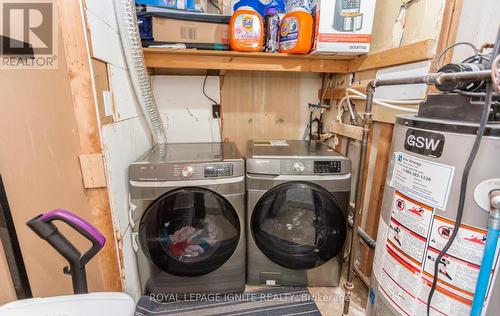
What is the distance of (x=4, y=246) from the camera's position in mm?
1023

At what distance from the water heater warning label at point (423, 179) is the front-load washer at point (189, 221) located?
0.76 m

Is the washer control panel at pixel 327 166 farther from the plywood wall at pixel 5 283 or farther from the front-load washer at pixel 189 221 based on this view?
the plywood wall at pixel 5 283

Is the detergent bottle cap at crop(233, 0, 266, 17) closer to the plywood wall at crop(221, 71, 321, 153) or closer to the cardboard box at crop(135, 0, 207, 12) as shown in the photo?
the cardboard box at crop(135, 0, 207, 12)

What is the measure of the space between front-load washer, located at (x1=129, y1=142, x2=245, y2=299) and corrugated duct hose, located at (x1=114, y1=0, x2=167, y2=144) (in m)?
0.30

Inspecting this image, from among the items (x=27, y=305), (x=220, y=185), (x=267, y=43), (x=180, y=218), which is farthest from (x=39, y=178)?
(x=267, y=43)

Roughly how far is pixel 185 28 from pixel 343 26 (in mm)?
945

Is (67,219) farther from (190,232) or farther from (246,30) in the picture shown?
(246,30)

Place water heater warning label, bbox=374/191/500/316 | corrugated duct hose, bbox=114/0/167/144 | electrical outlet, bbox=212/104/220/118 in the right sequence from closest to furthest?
water heater warning label, bbox=374/191/500/316 → corrugated duct hose, bbox=114/0/167/144 → electrical outlet, bbox=212/104/220/118

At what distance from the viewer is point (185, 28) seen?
1510 mm

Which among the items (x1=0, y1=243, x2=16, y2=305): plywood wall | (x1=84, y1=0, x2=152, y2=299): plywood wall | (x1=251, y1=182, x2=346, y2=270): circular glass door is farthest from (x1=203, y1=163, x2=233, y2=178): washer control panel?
(x1=0, y1=243, x2=16, y2=305): plywood wall

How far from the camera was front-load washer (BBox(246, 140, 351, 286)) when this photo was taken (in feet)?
4.46

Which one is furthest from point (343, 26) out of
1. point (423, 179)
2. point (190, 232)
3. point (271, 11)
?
point (190, 232)

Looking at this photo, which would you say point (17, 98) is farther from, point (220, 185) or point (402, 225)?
point (402, 225)

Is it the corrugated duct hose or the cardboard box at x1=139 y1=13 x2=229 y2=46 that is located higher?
the cardboard box at x1=139 y1=13 x2=229 y2=46
